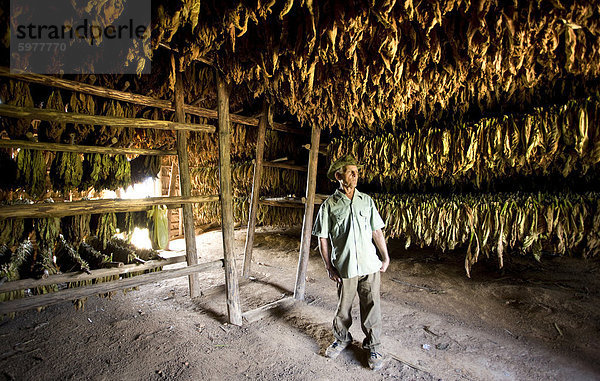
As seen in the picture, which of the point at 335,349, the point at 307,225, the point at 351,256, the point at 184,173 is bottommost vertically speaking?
the point at 335,349

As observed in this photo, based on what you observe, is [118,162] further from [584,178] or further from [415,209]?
[584,178]

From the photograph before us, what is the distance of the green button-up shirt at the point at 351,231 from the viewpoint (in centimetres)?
284

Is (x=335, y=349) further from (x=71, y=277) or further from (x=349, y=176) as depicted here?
(x=71, y=277)

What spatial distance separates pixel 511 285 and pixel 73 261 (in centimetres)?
634

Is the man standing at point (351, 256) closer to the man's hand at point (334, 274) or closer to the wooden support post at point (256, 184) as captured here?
the man's hand at point (334, 274)

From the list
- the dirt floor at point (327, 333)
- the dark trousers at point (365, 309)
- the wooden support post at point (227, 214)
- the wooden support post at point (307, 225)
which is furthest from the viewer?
the wooden support post at point (307, 225)

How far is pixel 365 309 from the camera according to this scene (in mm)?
2891

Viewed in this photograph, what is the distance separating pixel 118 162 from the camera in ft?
12.8

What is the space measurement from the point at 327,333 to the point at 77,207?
328 cm

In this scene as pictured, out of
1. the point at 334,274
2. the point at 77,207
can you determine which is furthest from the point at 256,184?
the point at 77,207

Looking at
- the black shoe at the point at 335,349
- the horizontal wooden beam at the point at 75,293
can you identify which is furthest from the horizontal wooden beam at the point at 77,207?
the black shoe at the point at 335,349

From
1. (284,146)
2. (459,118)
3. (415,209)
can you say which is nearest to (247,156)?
(284,146)

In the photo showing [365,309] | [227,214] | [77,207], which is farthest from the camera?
[227,214]

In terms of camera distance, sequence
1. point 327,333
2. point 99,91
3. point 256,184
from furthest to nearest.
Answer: point 256,184 < point 99,91 < point 327,333
